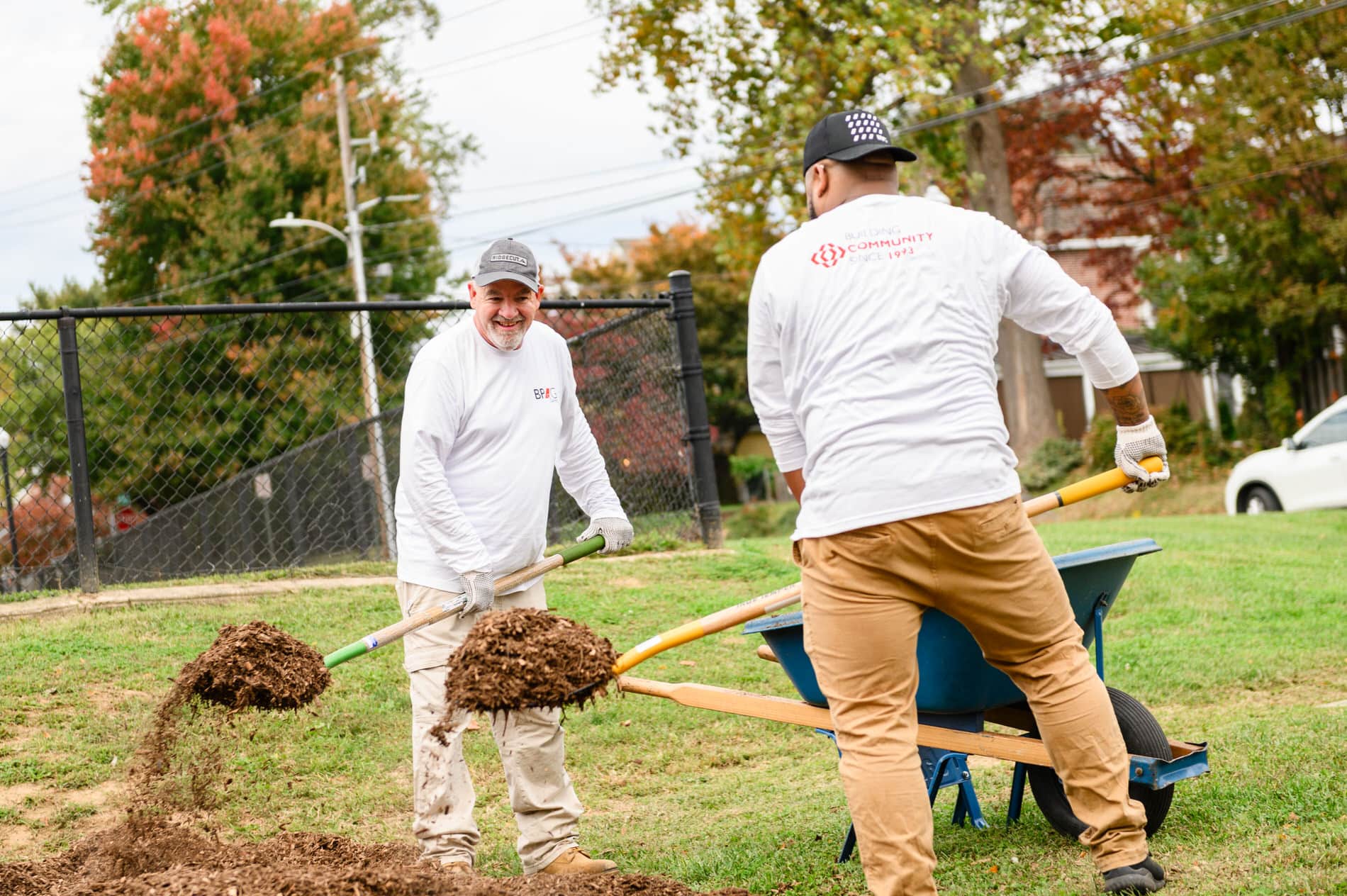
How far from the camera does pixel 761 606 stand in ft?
12.0

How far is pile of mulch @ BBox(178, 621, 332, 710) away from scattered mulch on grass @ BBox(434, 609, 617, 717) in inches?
24.2

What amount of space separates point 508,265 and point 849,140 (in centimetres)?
127

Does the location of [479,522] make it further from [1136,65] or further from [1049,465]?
[1049,465]

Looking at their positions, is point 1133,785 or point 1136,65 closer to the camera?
point 1133,785

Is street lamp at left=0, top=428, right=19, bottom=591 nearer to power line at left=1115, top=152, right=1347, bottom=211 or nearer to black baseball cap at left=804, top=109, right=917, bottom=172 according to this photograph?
black baseball cap at left=804, top=109, right=917, bottom=172

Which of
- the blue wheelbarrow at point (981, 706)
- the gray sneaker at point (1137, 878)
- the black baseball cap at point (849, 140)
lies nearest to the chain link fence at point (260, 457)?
the blue wheelbarrow at point (981, 706)

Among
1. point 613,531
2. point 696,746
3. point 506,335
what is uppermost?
point 506,335

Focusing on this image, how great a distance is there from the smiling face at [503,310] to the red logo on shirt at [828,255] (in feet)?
4.05

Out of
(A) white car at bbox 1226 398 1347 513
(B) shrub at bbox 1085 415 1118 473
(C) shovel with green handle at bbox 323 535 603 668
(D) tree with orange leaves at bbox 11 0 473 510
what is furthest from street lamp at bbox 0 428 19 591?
(B) shrub at bbox 1085 415 1118 473

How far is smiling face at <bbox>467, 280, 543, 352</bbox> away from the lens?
4035 mm

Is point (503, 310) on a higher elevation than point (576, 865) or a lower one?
higher

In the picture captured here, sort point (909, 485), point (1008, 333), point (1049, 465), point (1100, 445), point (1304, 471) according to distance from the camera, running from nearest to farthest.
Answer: point (909, 485)
point (1304, 471)
point (1008, 333)
point (1049, 465)
point (1100, 445)

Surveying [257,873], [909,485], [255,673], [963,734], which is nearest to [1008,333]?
[963,734]

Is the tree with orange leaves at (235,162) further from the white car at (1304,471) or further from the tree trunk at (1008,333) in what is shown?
the white car at (1304,471)
